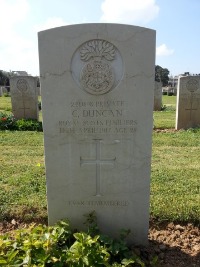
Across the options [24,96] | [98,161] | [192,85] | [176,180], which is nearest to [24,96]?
[24,96]

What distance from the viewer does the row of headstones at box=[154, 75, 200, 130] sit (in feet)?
34.1

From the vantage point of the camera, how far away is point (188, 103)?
10.5 meters

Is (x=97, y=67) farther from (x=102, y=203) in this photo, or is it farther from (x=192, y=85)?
(x=192, y=85)

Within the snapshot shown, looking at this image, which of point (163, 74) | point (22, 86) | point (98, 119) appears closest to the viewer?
point (98, 119)

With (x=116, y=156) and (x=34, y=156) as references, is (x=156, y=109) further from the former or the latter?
(x=116, y=156)

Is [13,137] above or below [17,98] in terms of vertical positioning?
below

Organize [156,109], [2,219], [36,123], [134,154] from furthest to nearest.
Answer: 1. [156,109]
2. [36,123]
3. [2,219]
4. [134,154]

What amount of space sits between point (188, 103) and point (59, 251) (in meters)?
8.91

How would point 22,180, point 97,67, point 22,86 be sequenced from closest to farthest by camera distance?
point 97,67, point 22,180, point 22,86

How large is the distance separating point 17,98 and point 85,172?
9.04 m

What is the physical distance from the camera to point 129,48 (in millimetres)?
2768

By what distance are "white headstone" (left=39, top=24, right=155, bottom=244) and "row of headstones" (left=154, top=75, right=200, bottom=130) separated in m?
7.92

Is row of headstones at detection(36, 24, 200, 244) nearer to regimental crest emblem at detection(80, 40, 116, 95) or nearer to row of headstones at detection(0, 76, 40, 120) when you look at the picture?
regimental crest emblem at detection(80, 40, 116, 95)

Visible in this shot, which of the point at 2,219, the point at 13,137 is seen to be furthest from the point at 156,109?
the point at 2,219
